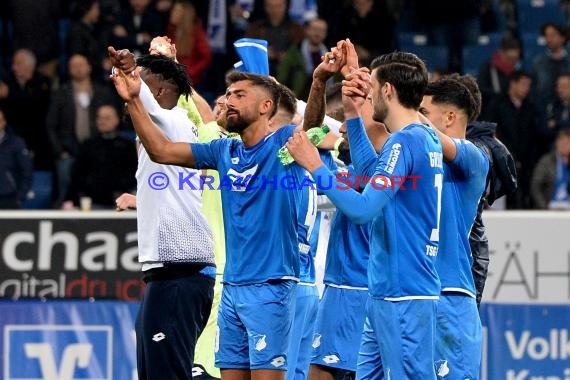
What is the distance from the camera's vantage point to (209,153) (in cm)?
701

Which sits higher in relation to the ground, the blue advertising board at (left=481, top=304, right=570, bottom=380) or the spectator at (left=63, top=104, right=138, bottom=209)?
the spectator at (left=63, top=104, right=138, bottom=209)

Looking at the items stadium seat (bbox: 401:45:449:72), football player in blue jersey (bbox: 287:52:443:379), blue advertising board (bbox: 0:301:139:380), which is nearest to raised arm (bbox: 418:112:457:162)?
football player in blue jersey (bbox: 287:52:443:379)

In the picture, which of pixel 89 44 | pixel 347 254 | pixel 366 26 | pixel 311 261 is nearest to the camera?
pixel 347 254

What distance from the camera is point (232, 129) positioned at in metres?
7.05

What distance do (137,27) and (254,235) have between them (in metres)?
8.71

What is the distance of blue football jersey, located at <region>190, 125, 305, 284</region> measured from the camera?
6941 mm

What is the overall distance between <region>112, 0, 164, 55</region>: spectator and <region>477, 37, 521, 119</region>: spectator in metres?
3.87

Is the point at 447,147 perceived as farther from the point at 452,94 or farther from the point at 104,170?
the point at 104,170

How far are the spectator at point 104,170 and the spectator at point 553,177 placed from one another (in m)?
4.21

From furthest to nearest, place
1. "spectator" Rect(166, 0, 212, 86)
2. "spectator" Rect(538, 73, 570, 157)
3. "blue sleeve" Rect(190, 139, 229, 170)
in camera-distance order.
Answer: "spectator" Rect(166, 0, 212, 86), "spectator" Rect(538, 73, 570, 157), "blue sleeve" Rect(190, 139, 229, 170)

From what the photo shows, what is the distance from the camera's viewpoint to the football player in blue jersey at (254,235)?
22.6ft

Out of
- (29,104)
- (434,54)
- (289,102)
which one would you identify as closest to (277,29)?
(434,54)

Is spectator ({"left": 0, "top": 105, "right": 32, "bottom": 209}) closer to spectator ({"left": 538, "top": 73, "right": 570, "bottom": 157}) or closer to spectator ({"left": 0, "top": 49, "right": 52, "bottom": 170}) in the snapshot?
spectator ({"left": 0, "top": 49, "right": 52, "bottom": 170})

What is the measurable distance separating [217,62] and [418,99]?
30.7ft
